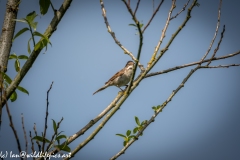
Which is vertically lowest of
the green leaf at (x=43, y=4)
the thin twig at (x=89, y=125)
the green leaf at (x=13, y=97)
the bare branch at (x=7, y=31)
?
the thin twig at (x=89, y=125)

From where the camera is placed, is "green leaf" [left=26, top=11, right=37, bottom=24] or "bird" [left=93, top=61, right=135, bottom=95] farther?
"bird" [left=93, top=61, right=135, bottom=95]

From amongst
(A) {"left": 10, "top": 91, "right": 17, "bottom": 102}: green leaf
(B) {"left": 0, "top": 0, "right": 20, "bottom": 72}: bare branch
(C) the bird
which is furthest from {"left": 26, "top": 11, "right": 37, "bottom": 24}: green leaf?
(C) the bird

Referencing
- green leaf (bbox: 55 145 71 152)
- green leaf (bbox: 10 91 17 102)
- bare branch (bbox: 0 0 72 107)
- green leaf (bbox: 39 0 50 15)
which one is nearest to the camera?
bare branch (bbox: 0 0 72 107)

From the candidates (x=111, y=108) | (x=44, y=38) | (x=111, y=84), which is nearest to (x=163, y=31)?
(x=111, y=108)

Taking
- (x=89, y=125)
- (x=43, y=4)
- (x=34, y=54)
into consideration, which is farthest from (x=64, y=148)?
(x=43, y=4)

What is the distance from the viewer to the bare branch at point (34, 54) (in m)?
2.80

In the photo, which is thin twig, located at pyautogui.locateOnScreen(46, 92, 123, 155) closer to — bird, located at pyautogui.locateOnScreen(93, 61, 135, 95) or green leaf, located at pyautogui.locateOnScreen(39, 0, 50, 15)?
green leaf, located at pyautogui.locateOnScreen(39, 0, 50, 15)

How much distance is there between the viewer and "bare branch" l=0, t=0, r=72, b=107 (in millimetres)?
2803

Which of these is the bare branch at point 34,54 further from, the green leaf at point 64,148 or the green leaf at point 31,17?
the green leaf at point 64,148

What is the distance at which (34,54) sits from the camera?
2891 millimetres

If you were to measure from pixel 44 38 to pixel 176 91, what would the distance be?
1.36m

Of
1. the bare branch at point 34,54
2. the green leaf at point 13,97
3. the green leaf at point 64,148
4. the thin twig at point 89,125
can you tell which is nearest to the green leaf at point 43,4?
the bare branch at point 34,54

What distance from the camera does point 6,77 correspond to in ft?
10.0

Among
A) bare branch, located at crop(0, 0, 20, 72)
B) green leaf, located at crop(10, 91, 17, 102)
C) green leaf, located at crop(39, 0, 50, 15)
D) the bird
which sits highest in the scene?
the bird
